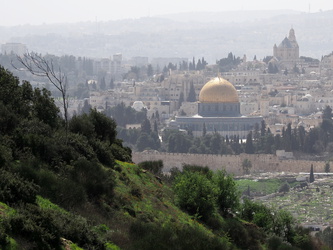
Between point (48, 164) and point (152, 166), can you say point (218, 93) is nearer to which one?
point (152, 166)

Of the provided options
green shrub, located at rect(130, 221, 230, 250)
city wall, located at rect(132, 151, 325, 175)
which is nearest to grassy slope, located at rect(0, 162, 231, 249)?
green shrub, located at rect(130, 221, 230, 250)

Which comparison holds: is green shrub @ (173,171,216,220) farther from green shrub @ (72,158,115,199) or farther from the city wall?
the city wall

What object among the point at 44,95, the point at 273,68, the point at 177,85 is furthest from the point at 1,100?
the point at 273,68

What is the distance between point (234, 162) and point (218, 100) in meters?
22.9

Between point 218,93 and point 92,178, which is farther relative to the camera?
point 218,93

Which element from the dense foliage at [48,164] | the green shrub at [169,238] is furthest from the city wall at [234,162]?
the green shrub at [169,238]

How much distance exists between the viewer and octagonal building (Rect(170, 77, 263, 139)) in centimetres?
10438

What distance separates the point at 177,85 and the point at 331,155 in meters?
48.2

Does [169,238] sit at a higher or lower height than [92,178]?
lower

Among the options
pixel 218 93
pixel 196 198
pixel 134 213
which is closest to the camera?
pixel 134 213

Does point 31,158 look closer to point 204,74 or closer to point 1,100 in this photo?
point 1,100

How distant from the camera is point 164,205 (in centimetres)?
2278

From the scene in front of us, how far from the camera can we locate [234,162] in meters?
83.3

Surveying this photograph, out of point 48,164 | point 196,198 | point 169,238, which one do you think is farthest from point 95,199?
point 196,198
